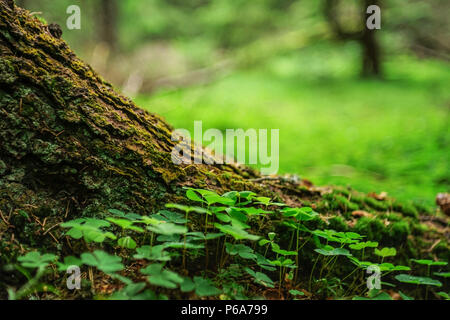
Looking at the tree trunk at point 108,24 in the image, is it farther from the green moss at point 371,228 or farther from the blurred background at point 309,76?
the green moss at point 371,228

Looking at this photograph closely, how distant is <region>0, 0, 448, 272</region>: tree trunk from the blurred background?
206 cm

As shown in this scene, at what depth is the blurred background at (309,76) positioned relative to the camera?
478cm

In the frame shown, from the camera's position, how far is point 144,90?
32.0ft

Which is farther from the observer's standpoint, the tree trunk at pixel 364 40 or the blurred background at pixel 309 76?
the tree trunk at pixel 364 40

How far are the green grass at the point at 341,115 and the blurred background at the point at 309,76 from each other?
3 centimetres

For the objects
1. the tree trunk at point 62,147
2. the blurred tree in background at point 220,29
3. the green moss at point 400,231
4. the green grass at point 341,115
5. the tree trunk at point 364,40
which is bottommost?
the green moss at point 400,231

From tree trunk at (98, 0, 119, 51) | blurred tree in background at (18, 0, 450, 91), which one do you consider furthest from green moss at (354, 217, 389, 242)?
tree trunk at (98, 0, 119, 51)

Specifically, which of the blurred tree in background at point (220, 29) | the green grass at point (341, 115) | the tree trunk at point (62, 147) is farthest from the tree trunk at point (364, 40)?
the tree trunk at point (62, 147)

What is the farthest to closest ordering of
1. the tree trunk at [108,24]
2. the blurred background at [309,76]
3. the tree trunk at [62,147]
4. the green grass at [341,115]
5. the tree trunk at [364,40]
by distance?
the tree trunk at [108,24], the tree trunk at [364,40], the blurred background at [309,76], the green grass at [341,115], the tree trunk at [62,147]

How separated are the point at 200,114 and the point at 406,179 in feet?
14.1

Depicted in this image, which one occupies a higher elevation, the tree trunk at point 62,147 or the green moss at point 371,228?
the tree trunk at point 62,147

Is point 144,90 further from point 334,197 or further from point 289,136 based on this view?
point 334,197

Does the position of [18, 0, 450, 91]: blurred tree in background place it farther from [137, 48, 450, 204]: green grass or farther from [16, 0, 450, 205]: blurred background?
[137, 48, 450, 204]: green grass
